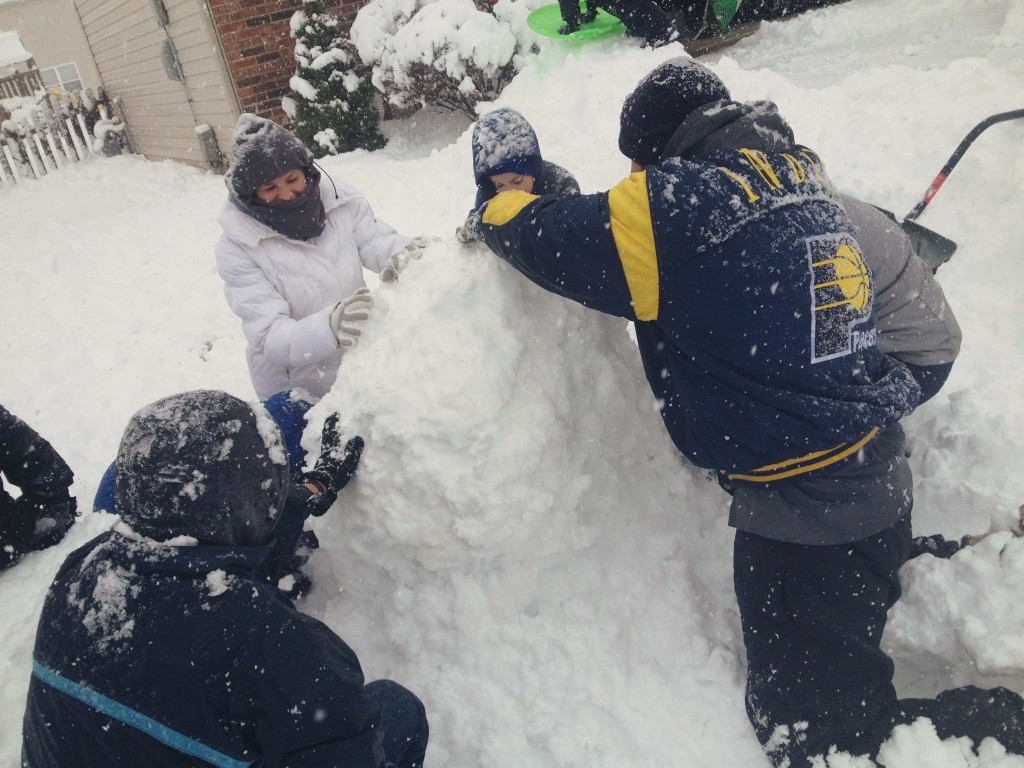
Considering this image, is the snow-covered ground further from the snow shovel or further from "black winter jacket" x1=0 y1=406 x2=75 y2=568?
the snow shovel

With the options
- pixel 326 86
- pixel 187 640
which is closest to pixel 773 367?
pixel 187 640

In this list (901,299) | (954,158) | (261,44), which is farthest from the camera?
(261,44)

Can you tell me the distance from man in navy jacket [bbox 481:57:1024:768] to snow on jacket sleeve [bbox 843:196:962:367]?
0.07 metres

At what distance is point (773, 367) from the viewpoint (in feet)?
5.72

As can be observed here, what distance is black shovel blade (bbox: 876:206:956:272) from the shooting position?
3.78 metres

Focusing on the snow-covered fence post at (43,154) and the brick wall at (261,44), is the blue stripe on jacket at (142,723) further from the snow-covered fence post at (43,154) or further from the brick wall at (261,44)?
the snow-covered fence post at (43,154)

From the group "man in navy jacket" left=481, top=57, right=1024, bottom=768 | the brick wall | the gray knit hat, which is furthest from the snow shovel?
the brick wall

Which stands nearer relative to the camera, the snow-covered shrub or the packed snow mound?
the packed snow mound

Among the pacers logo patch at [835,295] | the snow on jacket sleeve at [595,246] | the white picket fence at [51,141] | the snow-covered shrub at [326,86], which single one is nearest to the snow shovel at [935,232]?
the pacers logo patch at [835,295]

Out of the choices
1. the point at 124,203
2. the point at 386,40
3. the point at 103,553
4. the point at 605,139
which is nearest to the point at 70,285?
the point at 124,203

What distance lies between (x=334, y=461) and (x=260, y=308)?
3.18 feet

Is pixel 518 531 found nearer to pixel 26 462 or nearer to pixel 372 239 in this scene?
pixel 372 239

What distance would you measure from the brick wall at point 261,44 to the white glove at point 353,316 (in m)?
8.15

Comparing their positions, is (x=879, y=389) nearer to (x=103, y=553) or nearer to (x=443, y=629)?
(x=443, y=629)
